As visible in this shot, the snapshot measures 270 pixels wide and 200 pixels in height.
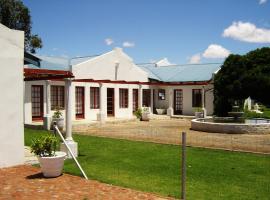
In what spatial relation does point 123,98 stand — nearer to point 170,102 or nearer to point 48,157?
point 170,102

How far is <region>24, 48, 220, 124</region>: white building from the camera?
21.2 m

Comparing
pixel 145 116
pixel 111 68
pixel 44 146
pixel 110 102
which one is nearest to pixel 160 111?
pixel 145 116

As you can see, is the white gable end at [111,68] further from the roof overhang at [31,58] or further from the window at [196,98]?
the roof overhang at [31,58]

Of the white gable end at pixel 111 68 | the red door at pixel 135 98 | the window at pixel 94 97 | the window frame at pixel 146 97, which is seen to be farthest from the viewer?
the window frame at pixel 146 97

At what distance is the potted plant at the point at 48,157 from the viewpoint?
7.86m

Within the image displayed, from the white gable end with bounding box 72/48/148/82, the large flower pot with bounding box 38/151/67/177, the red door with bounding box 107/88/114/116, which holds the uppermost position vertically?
the white gable end with bounding box 72/48/148/82

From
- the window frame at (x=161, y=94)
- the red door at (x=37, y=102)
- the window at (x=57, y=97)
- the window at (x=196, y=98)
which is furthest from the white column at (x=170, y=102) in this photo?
the red door at (x=37, y=102)

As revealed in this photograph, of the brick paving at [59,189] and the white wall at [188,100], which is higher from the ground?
the white wall at [188,100]

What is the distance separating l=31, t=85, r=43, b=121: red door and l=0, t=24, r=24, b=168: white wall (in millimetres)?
11722

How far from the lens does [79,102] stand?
23.6 meters

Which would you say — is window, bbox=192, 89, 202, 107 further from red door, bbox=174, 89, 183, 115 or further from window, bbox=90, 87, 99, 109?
window, bbox=90, 87, 99, 109

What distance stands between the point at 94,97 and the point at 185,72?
10.9 m

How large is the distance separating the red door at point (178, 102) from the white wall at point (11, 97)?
22060 millimetres

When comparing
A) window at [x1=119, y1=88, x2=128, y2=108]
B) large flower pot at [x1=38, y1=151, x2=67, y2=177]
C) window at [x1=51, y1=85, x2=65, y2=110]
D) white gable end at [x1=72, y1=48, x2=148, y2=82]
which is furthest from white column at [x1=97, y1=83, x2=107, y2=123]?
large flower pot at [x1=38, y1=151, x2=67, y2=177]
